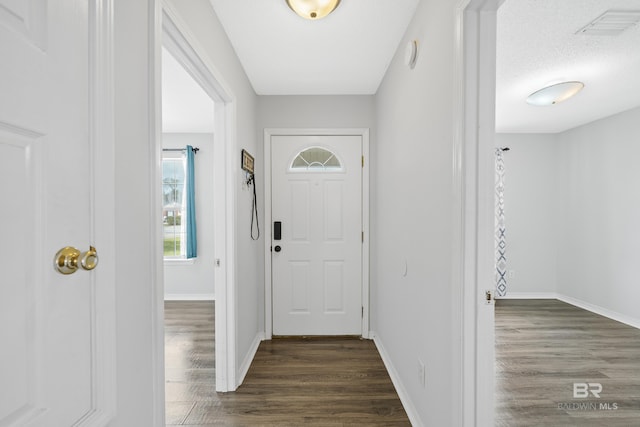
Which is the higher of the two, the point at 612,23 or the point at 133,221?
the point at 612,23

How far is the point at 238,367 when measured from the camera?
226 cm

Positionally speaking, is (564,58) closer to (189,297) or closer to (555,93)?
(555,93)

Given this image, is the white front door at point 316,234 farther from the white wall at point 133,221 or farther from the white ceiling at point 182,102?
the white wall at point 133,221

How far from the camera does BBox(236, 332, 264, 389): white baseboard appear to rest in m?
2.29

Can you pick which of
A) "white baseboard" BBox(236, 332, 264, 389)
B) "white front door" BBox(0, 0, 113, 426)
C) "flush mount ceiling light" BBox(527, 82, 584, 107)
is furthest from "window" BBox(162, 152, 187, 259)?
"flush mount ceiling light" BBox(527, 82, 584, 107)

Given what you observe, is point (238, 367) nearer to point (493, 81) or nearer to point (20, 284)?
point (20, 284)

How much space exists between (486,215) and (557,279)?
4.50 meters

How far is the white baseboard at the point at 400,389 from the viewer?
1801mm

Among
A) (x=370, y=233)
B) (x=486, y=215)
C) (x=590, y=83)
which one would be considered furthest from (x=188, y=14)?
(x=590, y=83)

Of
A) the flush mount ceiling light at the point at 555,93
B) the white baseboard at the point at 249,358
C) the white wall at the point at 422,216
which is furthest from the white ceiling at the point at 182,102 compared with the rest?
the flush mount ceiling light at the point at 555,93

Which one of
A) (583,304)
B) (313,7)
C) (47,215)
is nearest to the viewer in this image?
(47,215)

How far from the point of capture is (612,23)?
193 centimetres

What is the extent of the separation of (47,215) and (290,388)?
206cm

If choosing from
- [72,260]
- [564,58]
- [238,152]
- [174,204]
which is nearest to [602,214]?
[564,58]
